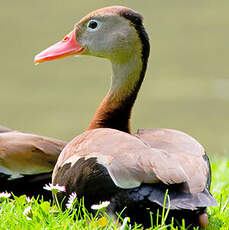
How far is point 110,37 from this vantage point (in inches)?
178

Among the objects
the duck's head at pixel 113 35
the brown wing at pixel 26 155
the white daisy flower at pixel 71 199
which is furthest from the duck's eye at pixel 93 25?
the white daisy flower at pixel 71 199

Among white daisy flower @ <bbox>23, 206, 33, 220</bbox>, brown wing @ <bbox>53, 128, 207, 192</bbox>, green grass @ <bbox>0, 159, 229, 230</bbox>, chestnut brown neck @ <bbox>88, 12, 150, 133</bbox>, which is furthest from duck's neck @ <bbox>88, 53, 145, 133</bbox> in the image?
white daisy flower @ <bbox>23, 206, 33, 220</bbox>

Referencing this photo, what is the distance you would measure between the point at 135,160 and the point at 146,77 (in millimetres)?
8985

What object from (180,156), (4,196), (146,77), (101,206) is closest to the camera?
(101,206)

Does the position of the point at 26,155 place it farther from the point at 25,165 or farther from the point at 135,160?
the point at 135,160

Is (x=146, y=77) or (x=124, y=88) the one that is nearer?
(x=124, y=88)

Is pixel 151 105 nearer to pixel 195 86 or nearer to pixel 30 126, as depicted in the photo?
pixel 195 86

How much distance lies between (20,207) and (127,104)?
1166 millimetres

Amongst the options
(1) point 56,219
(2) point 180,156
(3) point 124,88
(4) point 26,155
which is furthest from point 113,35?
(1) point 56,219

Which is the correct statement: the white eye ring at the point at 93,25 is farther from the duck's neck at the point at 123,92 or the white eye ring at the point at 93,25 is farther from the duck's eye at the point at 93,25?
the duck's neck at the point at 123,92

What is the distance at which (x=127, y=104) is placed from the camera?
14.8 ft

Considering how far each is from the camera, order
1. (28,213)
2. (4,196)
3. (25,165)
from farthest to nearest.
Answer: (25,165) → (4,196) → (28,213)

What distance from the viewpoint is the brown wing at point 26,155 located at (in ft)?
14.5

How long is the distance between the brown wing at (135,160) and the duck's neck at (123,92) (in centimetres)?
66
